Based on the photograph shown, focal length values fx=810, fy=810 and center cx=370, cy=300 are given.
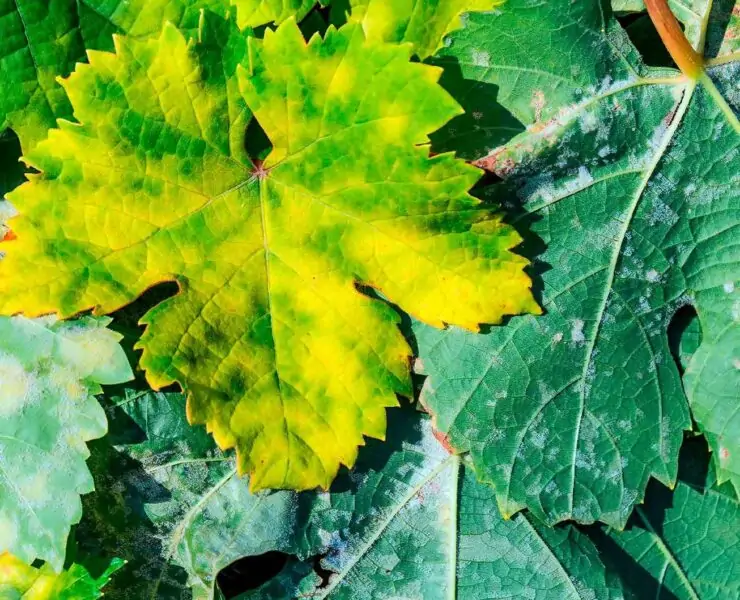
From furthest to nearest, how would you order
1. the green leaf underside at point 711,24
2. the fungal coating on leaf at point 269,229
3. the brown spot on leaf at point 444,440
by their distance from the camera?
the brown spot on leaf at point 444,440, the green leaf underside at point 711,24, the fungal coating on leaf at point 269,229

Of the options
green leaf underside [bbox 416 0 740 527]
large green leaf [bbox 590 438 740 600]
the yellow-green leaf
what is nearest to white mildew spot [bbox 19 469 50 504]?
green leaf underside [bbox 416 0 740 527]

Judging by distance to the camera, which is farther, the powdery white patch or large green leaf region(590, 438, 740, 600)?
large green leaf region(590, 438, 740, 600)

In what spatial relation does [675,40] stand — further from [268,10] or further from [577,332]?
[268,10]

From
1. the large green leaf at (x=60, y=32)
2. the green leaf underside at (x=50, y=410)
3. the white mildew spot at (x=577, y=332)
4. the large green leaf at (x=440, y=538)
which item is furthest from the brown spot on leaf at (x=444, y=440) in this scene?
the large green leaf at (x=60, y=32)

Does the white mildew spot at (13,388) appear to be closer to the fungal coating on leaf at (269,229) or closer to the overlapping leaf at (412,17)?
the fungal coating on leaf at (269,229)

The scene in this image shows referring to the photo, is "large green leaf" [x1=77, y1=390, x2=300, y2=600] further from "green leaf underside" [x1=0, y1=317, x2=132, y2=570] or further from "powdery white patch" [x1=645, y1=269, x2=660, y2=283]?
"powdery white patch" [x1=645, y1=269, x2=660, y2=283]

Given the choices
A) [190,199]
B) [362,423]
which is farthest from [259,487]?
[190,199]

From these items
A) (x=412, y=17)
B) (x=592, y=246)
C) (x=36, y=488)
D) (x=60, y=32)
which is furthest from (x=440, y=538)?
(x=60, y=32)
